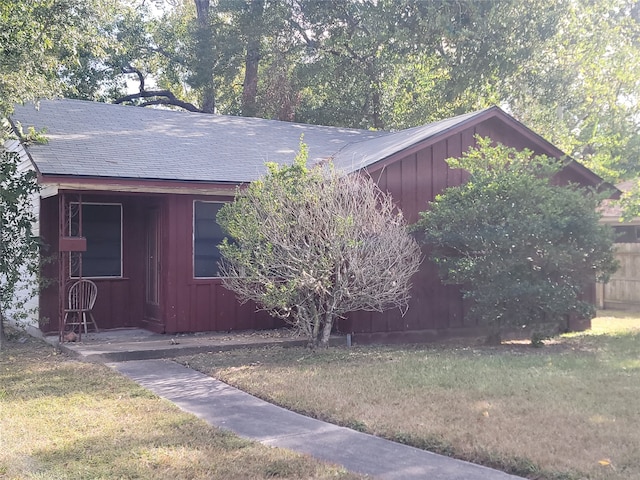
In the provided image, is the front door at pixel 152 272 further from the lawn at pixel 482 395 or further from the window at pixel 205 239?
the lawn at pixel 482 395

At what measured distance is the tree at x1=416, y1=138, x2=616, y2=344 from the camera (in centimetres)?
1015

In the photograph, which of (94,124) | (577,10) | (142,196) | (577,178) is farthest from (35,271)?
(577,10)

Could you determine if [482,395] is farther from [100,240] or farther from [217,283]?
[100,240]

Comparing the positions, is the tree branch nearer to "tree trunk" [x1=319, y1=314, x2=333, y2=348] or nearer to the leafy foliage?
the leafy foliage

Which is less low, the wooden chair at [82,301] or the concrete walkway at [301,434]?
the wooden chair at [82,301]

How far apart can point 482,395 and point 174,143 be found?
26.9 ft

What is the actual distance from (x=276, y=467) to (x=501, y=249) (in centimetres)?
650

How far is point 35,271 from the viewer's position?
436 inches

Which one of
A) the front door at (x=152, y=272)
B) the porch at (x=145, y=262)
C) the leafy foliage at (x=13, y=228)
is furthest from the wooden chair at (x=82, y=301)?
the front door at (x=152, y=272)

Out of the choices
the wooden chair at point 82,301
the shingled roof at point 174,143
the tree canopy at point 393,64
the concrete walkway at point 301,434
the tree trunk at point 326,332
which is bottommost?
the concrete walkway at point 301,434

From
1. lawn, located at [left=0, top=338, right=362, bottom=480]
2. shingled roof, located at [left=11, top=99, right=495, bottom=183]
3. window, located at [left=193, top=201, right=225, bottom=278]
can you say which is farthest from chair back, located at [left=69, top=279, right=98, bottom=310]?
lawn, located at [left=0, top=338, right=362, bottom=480]

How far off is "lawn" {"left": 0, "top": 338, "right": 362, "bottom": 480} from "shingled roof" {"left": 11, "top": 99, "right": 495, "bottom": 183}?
157 inches

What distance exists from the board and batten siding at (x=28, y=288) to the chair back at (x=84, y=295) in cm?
61

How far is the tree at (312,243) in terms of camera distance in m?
9.20
